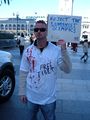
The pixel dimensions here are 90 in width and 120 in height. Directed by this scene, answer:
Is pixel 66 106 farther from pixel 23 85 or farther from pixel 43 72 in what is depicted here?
pixel 43 72

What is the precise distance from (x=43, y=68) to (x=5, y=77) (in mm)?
3562

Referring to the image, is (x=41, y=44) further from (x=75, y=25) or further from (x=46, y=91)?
(x=75, y=25)

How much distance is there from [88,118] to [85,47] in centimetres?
1306

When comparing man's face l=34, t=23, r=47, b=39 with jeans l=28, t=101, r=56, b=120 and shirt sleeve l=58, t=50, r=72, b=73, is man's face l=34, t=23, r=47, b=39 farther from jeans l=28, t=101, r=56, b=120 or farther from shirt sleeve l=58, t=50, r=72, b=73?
jeans l=28, t=101, r=56, b=120

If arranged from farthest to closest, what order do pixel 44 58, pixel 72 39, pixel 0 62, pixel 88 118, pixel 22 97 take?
pixel 0 62 → pixel 88 118 → pixel 72 39 → pixel 22 97 → pixel 44 58

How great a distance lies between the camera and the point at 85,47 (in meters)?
19.0

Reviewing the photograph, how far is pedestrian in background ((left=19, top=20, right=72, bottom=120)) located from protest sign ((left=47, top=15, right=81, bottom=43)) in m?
0.46

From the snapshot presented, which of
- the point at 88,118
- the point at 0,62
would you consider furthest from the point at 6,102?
the point at 88,118

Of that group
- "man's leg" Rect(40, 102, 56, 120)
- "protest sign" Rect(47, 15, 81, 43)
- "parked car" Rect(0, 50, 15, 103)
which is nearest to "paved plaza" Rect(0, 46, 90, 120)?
"parked car" Rect(0, 50, 15, 103)

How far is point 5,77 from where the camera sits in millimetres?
7395

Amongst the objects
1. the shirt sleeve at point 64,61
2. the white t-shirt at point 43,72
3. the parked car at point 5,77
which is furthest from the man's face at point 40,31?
the parked car at point 5,77

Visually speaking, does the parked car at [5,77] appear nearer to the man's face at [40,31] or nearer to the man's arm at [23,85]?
the man's arm at [23,85]

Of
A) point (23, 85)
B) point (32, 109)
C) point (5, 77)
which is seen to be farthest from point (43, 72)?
point (5, 77)

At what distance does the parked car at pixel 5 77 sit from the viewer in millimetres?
7203
